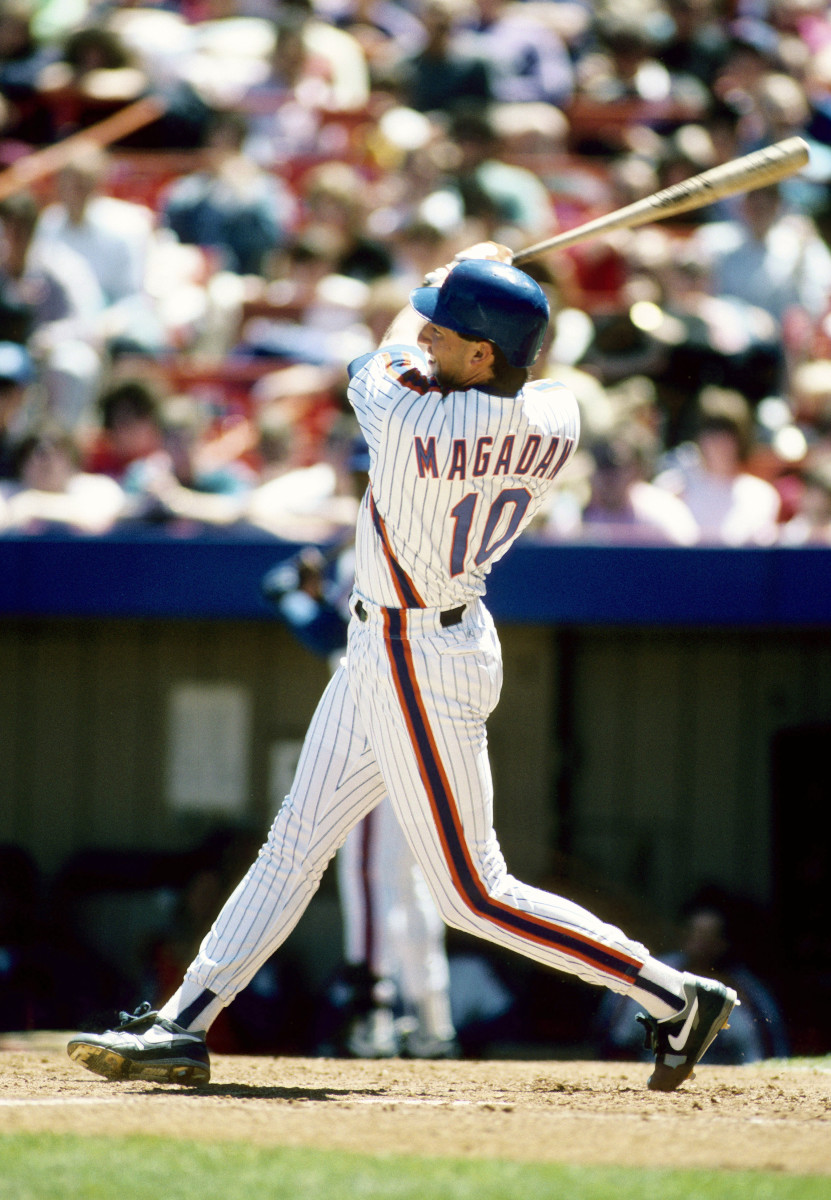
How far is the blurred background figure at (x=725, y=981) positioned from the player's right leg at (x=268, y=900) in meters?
2.17

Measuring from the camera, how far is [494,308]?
3.23 metres

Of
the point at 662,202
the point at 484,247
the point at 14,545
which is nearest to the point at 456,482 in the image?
the point at 484,247

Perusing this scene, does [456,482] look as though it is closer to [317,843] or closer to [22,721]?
[317,843]

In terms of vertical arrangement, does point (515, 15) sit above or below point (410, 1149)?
above

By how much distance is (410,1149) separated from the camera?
2.98 m

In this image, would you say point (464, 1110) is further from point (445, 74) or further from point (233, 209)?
point (445, 74)

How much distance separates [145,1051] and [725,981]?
2.66 meters

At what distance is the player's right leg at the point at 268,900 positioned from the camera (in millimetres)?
3525

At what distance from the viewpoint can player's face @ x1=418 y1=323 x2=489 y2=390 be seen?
3291 mm

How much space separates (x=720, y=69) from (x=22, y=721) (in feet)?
17.8

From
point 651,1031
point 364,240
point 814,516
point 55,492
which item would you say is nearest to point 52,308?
point 364,240

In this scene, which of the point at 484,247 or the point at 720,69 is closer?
the point at 484,247

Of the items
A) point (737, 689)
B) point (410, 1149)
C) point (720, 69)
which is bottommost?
point (410, 1149)

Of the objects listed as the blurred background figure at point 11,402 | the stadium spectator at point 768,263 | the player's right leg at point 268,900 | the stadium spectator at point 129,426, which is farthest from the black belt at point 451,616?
the stadium spectator at point 768,263
